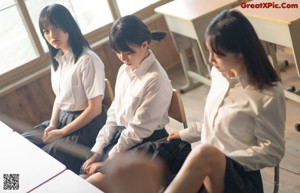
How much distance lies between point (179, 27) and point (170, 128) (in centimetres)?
80

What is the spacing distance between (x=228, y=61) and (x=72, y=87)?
103 centimetres

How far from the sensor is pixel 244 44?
1.55m

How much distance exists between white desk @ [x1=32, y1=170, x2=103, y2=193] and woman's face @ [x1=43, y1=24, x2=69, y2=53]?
0.94m

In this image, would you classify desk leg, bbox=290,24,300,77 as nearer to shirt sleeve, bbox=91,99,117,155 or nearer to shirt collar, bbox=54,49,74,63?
shirt sleeve, bbox=91,99,117,155

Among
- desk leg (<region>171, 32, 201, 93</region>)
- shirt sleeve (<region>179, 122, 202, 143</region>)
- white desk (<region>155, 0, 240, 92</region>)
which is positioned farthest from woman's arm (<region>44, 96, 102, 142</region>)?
desk leg (<region>171, 32, 201, 93</region>)

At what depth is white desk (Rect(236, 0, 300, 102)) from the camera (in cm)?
249

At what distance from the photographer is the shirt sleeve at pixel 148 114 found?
1.93m

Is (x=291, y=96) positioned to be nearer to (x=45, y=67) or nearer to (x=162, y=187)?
(x=162, y=187)

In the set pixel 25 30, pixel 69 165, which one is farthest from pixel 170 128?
pixel 25 30

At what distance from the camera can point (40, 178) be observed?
5.32 feet

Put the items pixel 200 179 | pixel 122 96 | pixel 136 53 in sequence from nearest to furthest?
pixel 200 179 → pixel 136 53 → pixel 122 96

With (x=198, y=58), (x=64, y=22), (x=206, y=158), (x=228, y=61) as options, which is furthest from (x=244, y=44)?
(x=198, y=58)

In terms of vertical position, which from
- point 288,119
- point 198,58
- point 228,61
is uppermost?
point 228,61
